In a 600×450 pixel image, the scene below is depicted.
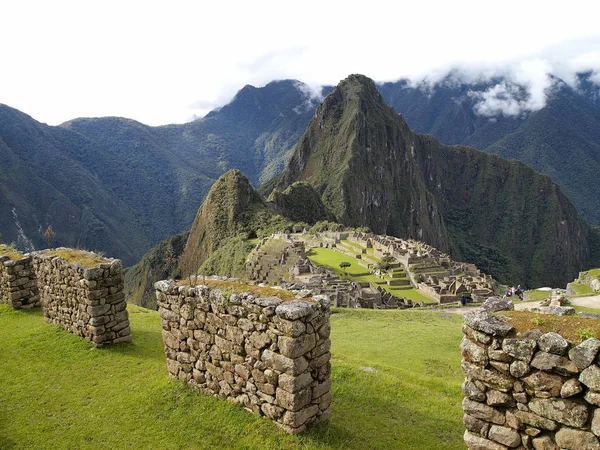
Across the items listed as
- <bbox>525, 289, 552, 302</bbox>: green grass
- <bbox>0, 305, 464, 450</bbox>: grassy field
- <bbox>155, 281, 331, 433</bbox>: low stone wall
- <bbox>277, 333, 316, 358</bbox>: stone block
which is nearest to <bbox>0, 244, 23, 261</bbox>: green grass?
<bbox>0, 305, 464, 450</bbox>: grassy field

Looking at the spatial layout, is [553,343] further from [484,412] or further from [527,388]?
[484,412]

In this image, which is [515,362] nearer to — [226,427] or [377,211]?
[226,427]

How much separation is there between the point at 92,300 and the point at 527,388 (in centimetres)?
1030

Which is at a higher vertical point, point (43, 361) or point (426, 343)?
point (43, 361)

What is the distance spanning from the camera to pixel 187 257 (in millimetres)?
106125

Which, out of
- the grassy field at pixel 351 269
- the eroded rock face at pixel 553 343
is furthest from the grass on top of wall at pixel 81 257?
the grassy field at pixel 351 269

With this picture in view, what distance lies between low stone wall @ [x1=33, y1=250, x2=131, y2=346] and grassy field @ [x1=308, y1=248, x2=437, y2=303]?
3593 centimetres

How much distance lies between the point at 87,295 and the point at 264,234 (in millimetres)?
83774

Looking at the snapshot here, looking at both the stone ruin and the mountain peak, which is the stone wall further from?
the mountain peak

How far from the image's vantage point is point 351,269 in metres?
57.3

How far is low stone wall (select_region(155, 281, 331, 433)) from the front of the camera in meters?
6.49

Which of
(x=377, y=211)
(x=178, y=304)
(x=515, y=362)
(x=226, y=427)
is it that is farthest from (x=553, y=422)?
(x=377, y=211)

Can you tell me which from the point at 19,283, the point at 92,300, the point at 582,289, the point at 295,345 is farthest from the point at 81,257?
the point at 582,289

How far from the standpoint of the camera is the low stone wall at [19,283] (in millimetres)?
14820
